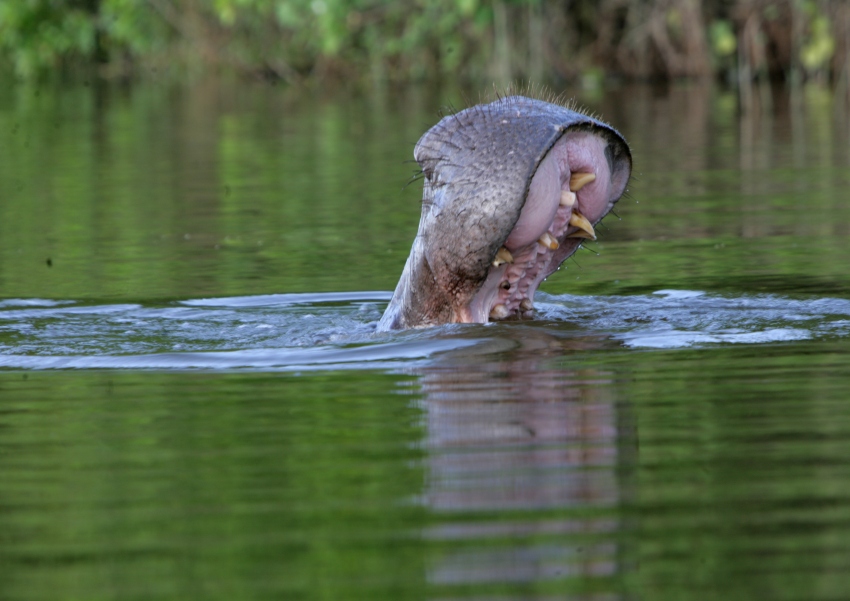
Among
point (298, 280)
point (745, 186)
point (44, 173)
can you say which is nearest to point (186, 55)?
point (44, 173)

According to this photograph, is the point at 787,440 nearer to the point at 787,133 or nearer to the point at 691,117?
the point at 787,133

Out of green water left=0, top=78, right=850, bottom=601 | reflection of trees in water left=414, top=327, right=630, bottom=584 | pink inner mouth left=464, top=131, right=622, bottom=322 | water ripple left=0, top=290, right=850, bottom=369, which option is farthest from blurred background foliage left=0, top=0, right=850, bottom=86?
reflection of trees in water left=414, top=327, right=630, bottom=584

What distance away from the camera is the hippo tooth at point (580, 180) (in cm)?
431

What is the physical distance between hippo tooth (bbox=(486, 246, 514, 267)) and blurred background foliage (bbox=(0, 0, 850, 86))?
41.0ft

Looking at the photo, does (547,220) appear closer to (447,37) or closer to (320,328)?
(320,328)

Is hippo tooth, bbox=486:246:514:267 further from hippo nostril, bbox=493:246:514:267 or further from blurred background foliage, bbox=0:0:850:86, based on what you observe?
blurred background foliage, bbox=0:0:850:86

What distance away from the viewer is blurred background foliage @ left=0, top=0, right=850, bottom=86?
1925cm

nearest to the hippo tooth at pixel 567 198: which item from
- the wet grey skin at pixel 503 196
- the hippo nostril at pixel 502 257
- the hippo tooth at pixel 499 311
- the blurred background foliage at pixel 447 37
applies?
the wet grey skin at pixel 503 196

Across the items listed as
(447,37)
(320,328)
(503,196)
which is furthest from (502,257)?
(447,37)

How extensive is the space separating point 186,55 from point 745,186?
2074cm

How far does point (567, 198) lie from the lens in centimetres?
433

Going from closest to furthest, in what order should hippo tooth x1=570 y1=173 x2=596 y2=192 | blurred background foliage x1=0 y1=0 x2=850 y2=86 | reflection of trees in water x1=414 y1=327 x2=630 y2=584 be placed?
1. reflection of trees in water x1=414 y1=327 x2=630 y2=584
2. hippo tooth x1=570 y1=173 x2=596 y2=192
3. blurred background foliage x1=0 y1=0 x2=850 y2=86

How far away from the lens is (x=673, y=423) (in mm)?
3582

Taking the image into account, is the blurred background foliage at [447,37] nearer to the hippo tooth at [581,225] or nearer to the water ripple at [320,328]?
the water ripple at [320,328]
